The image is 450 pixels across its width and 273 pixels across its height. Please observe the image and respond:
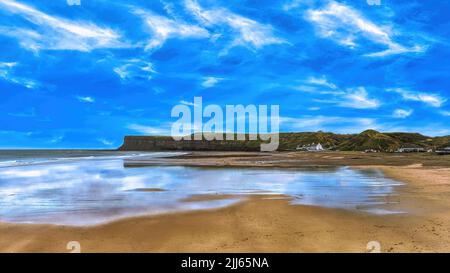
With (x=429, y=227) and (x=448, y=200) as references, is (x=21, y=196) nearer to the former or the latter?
(x=429, y=227)

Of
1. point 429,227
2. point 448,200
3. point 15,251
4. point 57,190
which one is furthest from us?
point 57,190

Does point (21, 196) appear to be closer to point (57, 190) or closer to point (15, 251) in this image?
point (57, 190)

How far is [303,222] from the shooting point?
10.2 m

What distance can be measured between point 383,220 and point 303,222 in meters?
2.65
